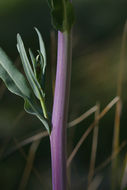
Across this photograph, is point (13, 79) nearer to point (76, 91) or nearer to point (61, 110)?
point (61, 110)

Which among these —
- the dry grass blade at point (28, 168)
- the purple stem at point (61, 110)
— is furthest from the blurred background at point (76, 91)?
the purple stem at point (61, 110)

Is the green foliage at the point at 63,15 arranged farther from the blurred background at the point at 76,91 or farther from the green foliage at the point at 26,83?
the blurred background at the point at 76,91

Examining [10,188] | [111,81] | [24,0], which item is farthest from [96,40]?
[10,188]

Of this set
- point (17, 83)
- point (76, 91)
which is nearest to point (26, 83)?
point (17, 83)

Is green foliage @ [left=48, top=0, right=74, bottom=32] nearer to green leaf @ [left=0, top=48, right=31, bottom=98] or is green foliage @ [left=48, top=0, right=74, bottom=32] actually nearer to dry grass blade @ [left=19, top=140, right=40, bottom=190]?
green leaf @ [left=0, top=48, right=31, bottom=98]

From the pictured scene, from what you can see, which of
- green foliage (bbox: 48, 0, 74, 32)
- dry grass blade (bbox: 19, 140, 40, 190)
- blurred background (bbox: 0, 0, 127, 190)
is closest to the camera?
green foliage (bbox: 48, 0, 74, 32)

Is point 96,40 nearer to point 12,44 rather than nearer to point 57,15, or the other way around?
point 12,44

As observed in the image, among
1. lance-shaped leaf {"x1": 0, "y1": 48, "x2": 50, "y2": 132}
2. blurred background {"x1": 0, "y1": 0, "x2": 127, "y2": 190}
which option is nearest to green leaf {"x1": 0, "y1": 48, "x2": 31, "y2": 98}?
lance-shaped leaf {"x1": 0, "y1": 48, "x2": 50, "y2": 132}
